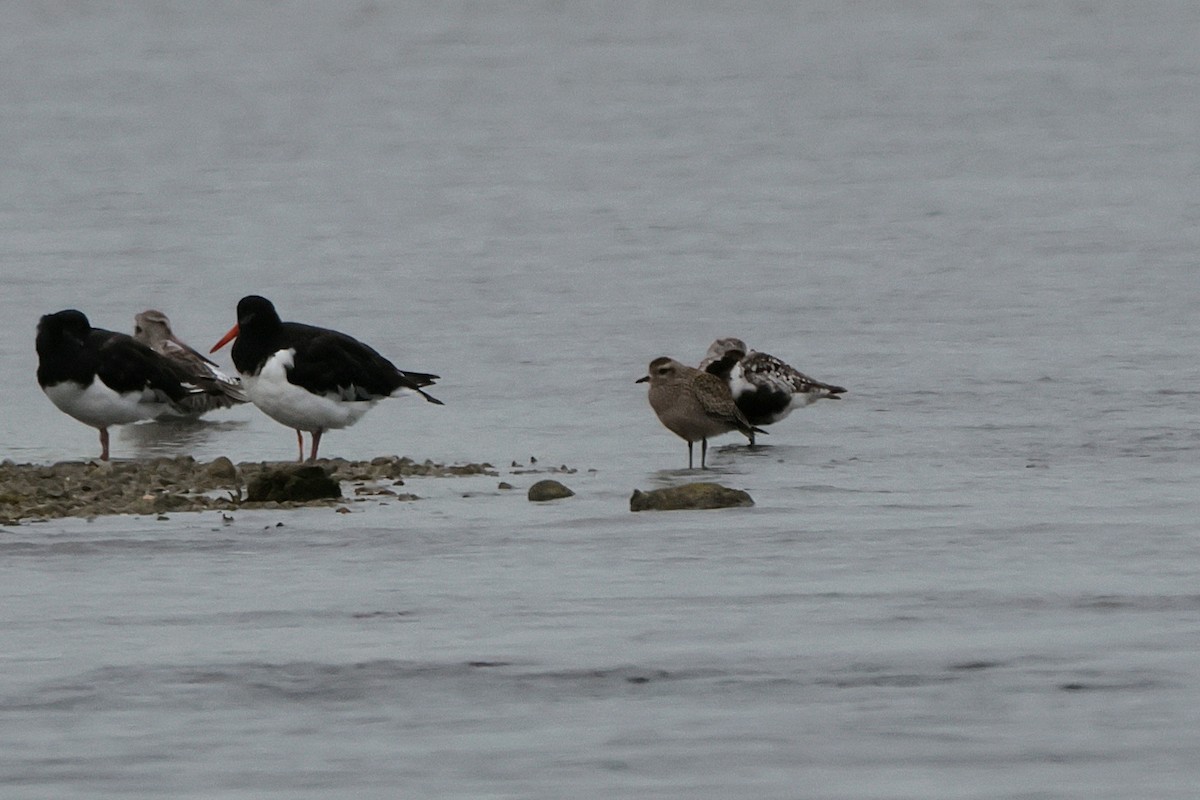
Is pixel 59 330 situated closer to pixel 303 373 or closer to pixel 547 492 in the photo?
pixel 303 373

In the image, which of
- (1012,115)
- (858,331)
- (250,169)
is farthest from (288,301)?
(1012,115)

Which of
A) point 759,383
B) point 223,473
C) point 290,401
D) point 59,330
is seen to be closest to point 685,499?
point 223,473

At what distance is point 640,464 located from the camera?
13.4 metres

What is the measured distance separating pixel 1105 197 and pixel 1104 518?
57.2ft

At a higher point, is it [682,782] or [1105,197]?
[1105,197]

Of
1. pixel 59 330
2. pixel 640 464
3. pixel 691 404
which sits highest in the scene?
pixel 59 330

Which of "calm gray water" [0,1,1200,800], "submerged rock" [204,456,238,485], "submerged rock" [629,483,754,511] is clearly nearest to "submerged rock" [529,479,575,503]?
"calm gray water" [0,1,1200,800]

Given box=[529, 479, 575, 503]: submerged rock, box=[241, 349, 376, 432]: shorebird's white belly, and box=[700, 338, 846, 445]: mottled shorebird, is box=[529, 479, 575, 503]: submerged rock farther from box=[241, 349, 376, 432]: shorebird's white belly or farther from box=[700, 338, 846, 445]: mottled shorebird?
box=[700, 338, 846, 445]: mottled shorebird

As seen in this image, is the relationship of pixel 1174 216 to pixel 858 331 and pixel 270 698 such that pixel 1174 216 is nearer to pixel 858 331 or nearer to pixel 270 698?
pixel 858 331

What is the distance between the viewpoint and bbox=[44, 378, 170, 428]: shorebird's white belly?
1389cm

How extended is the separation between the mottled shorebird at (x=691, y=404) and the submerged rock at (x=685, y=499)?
232cm

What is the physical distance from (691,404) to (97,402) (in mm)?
3629

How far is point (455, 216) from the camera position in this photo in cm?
2733

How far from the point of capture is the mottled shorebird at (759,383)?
14297mm
